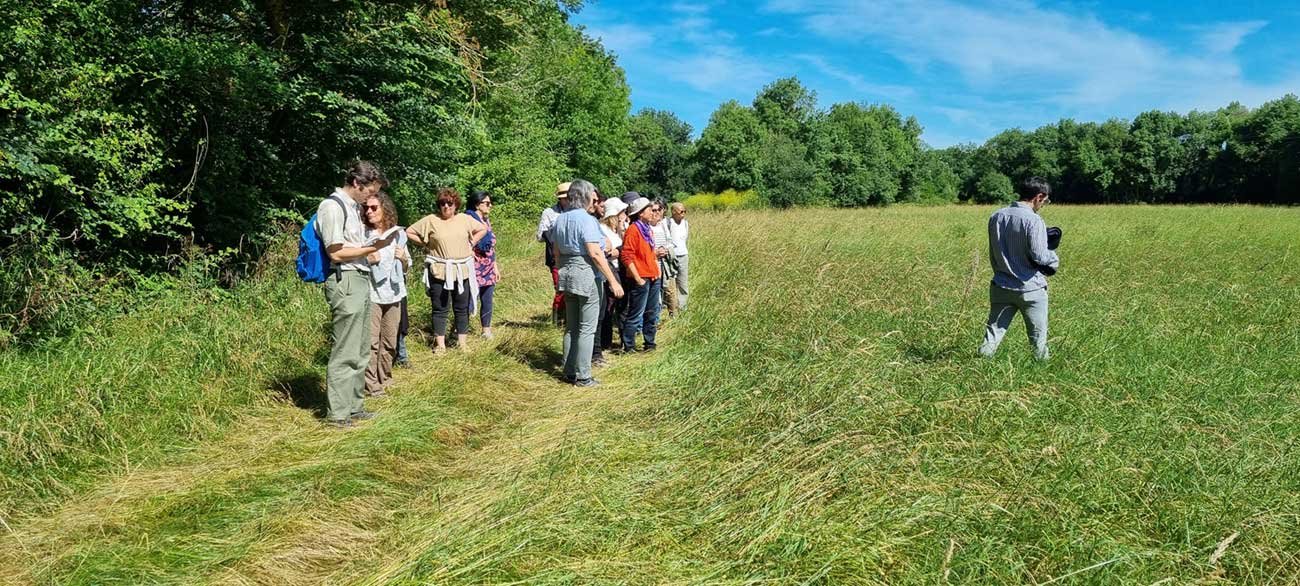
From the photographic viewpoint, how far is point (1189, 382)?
4.41 meters

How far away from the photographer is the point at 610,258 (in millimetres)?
6742

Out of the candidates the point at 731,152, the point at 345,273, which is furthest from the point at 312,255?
the point at 731,152

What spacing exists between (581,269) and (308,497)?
2748 millimetres

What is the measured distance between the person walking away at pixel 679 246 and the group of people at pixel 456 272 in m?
0.04

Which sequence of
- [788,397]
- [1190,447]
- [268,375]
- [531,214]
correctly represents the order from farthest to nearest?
[531,214], [268,375], [788,397], [1190,447]

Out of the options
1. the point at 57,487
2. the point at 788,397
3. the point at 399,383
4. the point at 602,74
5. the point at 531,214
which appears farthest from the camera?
the point at 602,74

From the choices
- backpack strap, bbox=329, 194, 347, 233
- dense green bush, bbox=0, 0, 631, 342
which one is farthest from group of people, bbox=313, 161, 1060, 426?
dense green bush, bbox=0, 0, 631, 342

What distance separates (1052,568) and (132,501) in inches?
163

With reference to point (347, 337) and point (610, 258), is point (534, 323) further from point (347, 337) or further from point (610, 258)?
point (347, 337)

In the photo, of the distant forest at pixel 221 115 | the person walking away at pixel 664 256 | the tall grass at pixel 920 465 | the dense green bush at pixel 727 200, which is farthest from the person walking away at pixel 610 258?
the dense green bush at pixel 727 200

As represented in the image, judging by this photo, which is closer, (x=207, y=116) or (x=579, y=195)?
(x=579, y=195)

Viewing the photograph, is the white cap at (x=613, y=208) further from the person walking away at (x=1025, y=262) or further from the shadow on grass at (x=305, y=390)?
the person walking away at (x=1025, y=262)

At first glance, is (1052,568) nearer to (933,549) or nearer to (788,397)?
(933,549)

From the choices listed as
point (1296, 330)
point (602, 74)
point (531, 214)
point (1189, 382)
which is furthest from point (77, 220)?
point (602, 74)
